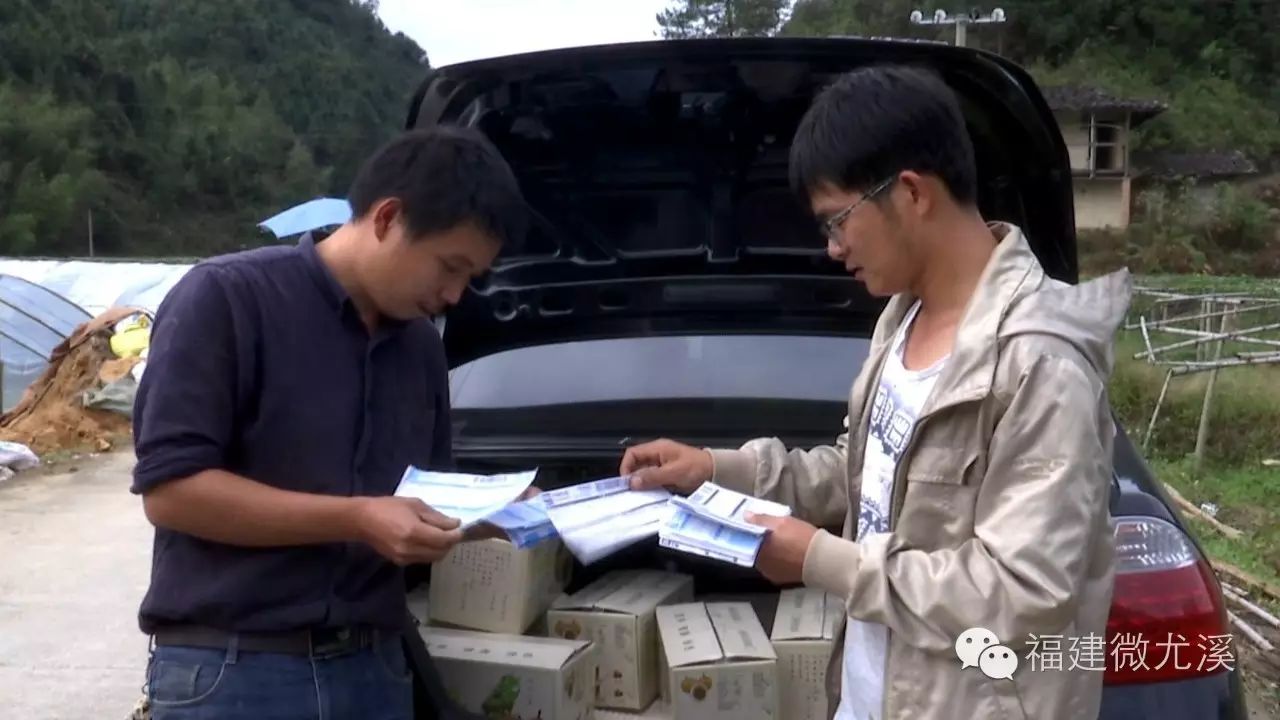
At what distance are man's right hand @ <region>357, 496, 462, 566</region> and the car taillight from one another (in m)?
0.99

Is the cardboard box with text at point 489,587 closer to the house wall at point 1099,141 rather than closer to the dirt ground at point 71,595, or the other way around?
the dirt ground at point 71,595

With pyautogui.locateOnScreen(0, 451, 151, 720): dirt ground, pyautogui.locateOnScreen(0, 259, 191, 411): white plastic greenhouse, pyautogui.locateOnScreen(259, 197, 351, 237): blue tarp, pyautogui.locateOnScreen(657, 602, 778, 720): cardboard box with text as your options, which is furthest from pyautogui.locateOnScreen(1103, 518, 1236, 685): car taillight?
pyautogui.locateOnScreen(259, 197, 351, 237): blue tarp

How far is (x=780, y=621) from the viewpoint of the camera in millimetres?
2293

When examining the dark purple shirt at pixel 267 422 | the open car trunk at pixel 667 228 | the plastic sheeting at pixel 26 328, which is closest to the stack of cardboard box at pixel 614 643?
the open car trunk at pixel 667 228

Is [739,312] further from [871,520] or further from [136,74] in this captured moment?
[136,74]

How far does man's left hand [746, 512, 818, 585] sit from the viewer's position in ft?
4.65

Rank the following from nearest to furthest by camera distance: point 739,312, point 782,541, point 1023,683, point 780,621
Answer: point 1023,683, point 782,541, point 780,621, point 739,312

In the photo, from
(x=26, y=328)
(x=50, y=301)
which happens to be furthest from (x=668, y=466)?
(x=50, y=301)

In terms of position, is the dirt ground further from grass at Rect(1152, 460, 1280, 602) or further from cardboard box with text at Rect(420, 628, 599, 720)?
grass at Rect(1152, 460, 1280, 602)

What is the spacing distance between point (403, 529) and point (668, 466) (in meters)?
0.55

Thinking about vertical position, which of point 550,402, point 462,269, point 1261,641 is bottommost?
point 1261,641

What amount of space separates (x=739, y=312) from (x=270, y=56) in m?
54.7

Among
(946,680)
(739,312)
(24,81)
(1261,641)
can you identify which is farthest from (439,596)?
(24,81)

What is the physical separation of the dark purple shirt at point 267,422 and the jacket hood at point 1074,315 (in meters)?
0.90
